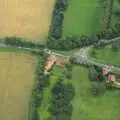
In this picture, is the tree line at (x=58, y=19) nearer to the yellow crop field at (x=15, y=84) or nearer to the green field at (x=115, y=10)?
the yellow crop field at (x=15, y=84)

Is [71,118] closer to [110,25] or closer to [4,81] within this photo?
[4,81]

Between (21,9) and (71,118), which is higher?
(21,9)

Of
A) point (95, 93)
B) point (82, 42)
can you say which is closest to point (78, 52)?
point (82, 42)

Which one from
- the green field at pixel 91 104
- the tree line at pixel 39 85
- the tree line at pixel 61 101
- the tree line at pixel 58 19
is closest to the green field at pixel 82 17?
the tree line at pixel 58 19

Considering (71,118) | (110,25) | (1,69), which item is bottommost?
(71,118)

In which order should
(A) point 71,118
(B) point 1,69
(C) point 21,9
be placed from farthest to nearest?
1. (C) point 21,9
2. (B) point 1,69
3. (A) point 71,118

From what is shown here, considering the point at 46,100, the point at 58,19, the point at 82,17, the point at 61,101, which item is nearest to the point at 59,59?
the point at 58,19

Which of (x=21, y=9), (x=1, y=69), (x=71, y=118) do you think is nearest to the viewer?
(x=71, y=118)
